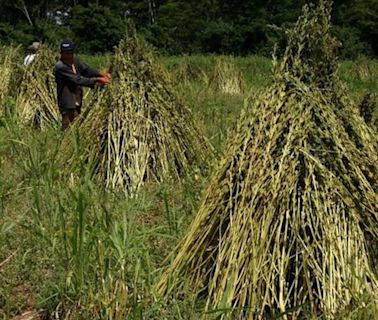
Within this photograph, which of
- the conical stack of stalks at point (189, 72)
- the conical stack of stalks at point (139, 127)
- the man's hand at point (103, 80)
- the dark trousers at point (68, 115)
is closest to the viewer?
the conical stack of stalks at point (139, 127)

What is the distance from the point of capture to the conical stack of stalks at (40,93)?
28.6ft

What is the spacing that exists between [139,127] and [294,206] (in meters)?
2.76

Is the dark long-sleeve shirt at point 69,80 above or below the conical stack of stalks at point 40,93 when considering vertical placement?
above

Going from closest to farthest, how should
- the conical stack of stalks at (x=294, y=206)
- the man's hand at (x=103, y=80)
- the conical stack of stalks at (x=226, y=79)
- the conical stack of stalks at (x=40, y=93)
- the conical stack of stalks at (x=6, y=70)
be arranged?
the conical stack of stalks at (x=294, y=206)
the man's hand at (x=103, y=80)
the conical stack of stalks at (x=40, y=93)
the conical stack of stalks at (x=6, y=70)
the conical stack of stalks at (x=226, y=79)

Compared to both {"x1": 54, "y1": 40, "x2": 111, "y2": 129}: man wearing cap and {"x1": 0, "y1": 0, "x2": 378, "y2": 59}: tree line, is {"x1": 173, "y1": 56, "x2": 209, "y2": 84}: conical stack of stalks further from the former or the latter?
{"x1": 0, "y1": 0, "x2": 378, "y2": 59}: tree line

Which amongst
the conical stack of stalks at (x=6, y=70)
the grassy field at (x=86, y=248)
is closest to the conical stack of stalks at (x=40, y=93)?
the conical stack of stalks at (x=6, y=70)

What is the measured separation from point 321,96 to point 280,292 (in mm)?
960

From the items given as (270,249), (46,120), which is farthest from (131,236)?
(46,120)

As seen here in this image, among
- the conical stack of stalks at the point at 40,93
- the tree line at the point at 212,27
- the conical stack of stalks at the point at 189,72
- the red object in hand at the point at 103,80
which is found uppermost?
the red object in hand at the point at 103,80

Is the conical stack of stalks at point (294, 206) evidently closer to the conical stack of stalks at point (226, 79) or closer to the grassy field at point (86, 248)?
the grassy field at point (86, 248)

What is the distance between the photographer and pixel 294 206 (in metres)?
2.96

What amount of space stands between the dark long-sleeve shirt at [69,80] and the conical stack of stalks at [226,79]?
330 inches

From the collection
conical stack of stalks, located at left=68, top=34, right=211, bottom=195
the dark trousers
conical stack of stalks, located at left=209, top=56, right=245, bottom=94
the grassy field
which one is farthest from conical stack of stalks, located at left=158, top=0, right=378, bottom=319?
conical stack of stalks, located at left=209, top=56, right=245, bottom=94

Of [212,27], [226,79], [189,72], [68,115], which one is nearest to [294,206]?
[68,115]
